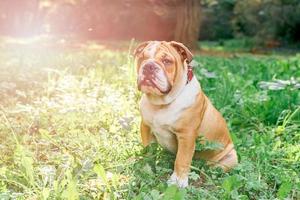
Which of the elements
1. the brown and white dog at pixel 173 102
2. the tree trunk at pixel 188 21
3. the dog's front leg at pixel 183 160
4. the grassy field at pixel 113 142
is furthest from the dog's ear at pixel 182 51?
the tree trunk at pixel 188 21

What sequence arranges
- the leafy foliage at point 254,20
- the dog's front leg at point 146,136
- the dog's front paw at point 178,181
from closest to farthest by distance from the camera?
the dog's front paw at point 178,181, the dog's front leg at point 146,136, the leafy foliage at point 254,20

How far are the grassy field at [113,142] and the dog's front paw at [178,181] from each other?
5 cm

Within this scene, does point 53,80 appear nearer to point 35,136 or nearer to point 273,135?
point 35,136

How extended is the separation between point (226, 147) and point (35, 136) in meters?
1.29

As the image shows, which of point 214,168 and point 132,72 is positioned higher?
point 132,72

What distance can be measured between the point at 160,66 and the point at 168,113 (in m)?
0.30

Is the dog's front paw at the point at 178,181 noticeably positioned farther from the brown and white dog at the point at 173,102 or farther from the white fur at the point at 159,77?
the white fur at the point at 159,77

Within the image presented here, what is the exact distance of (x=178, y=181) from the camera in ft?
10.5

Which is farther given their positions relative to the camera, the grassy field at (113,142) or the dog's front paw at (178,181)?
the dog's front paw at (178,181)

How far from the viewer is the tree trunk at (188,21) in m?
12.9

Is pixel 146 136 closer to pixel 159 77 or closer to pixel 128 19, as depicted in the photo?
pixel 159 77

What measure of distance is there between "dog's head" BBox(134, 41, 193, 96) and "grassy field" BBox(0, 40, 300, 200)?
0.49 meters

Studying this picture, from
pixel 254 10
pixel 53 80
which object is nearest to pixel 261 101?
pixel 53 80

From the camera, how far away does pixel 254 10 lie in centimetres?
1702
